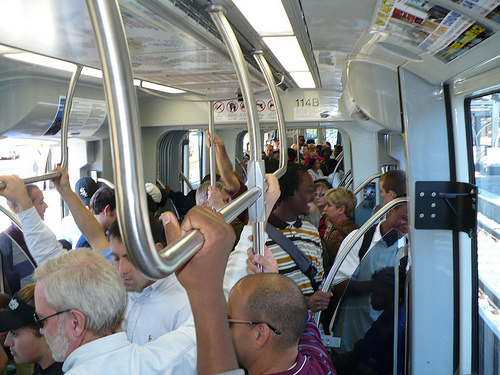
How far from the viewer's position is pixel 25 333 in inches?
71.7

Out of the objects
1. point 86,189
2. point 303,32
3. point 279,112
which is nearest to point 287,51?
point 303,32

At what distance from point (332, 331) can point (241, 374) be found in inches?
81.9

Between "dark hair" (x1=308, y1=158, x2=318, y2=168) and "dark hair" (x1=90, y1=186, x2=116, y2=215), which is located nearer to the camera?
"dark hair" (x1=90, y1=186, x2=116, y2=215)

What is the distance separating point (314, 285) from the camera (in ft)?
8.70

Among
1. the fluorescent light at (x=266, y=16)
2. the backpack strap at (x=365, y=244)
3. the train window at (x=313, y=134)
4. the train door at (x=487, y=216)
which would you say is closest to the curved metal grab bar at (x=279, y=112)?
the fluorescent light at (x=266, y=16)

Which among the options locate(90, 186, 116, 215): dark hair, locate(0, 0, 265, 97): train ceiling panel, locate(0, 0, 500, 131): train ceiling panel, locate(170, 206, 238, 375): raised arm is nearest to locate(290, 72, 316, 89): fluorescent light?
locate(0, 0, 265, 97): train ceiling panel

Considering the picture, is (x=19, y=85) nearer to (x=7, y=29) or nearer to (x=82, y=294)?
(x=7, y=29)

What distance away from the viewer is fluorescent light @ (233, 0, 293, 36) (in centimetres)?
178

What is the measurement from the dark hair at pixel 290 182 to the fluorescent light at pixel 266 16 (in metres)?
0.76

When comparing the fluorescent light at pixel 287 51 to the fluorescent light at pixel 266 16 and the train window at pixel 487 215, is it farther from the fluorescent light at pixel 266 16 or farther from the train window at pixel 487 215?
the train window at pixel 487 215

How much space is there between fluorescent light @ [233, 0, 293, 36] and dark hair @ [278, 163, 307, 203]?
2.51 ft

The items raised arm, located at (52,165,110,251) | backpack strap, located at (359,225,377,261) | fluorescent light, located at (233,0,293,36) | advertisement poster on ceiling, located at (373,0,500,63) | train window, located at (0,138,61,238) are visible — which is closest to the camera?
advertisement poster on ceiling, located at (373,0,500,63)

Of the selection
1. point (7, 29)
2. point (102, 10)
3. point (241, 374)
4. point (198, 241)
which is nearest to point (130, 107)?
point (102, 10)

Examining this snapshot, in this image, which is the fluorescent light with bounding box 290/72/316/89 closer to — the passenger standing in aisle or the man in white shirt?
the passenger standing in aisle
